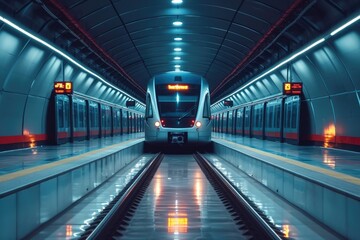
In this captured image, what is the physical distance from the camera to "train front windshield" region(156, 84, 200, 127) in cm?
2469

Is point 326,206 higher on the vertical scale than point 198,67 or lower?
lower

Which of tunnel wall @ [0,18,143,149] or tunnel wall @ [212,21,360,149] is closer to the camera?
tunnel wall @ [212,21,360,149]

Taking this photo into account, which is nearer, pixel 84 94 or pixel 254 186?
pixel 254 186

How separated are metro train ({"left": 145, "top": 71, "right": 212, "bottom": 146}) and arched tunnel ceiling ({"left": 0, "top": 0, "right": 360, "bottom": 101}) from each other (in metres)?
2.81

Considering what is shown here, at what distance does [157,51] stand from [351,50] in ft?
51.9

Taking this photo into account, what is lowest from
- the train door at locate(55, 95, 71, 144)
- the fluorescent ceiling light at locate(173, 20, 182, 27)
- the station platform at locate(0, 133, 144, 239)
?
the station platform at locate(0, 133, 144, 239)

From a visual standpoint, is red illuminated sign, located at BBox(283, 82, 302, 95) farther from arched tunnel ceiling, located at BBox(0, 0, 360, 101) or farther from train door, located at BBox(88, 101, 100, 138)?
train door, located at BBox(88, 101, 100, 138)

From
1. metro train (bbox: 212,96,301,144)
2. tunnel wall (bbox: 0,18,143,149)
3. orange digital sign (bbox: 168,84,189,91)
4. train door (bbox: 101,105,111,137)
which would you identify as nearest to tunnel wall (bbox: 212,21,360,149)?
metro train (bbox: 212,96,301,144)

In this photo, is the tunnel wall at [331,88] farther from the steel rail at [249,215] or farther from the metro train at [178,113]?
the steel rail at [249,215]

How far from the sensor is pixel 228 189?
1254 cm

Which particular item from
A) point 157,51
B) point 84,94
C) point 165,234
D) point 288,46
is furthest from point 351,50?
point 84,94

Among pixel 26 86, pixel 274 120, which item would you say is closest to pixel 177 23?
pixel 26 86

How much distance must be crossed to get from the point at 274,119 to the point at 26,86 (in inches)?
661

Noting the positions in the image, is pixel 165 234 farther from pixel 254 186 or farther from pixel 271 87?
pixel 271 87
